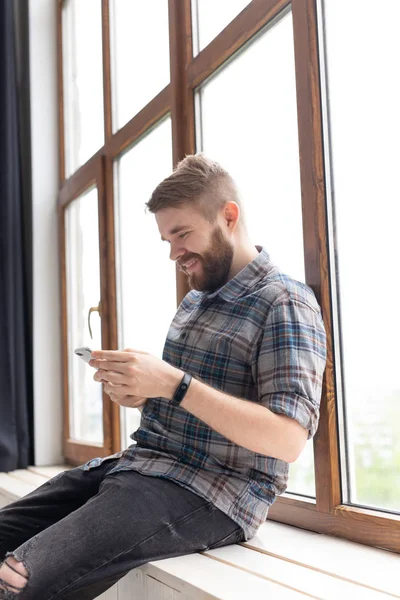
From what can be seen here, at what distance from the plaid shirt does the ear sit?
0.31 ft

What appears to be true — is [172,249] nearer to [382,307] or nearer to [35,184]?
[382,307]

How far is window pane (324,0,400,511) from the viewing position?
1.26m

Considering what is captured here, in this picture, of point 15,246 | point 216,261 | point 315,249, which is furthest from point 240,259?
point 15,246

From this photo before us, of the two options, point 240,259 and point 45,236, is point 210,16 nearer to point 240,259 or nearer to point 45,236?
point 240,259

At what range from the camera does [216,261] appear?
57.0 inches

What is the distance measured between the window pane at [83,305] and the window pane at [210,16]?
0.90 meters

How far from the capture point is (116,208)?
251 centimetres

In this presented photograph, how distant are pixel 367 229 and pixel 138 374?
0.54 meters

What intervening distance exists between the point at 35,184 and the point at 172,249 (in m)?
1.73

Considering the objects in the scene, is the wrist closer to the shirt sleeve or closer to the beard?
the shirt sleeve

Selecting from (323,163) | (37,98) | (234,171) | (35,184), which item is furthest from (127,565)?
(37,98)

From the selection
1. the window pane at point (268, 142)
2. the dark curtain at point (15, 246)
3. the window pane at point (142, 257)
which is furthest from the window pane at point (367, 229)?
the dark curtain at point (15, 246)

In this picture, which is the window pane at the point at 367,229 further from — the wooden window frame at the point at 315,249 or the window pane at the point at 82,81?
the window pane at the point at 82,81

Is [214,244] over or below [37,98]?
below
